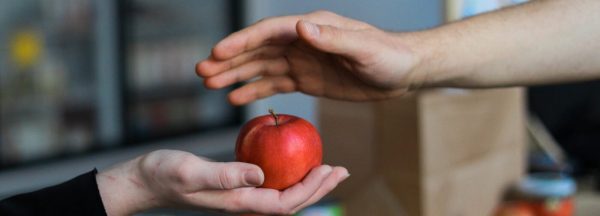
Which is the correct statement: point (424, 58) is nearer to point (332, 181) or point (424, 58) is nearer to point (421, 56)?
point (421, 56)

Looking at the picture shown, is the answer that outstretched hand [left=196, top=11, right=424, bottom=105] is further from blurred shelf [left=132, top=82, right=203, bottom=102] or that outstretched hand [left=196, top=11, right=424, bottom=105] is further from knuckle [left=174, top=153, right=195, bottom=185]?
blurred shelf [left=132, top=82, right=203, bottom=102]

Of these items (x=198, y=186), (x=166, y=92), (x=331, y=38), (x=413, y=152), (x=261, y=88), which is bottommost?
(x=166, y=92)

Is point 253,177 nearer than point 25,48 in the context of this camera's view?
Yes

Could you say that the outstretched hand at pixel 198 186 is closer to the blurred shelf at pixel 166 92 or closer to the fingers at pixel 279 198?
the fingers at pixel 279 198

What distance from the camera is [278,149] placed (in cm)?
145

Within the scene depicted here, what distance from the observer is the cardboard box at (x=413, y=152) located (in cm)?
218

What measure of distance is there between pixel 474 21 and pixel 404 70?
0.21 metres

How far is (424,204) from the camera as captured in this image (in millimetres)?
2182

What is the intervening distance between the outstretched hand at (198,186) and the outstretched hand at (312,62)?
17 centimetres

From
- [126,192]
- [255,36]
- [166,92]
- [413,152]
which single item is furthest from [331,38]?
[166,92]

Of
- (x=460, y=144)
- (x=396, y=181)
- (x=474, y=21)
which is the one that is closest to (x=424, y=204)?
(x=396, y=181)

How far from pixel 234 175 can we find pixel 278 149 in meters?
0.17

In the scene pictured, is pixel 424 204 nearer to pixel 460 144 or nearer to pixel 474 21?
pixel 460 144

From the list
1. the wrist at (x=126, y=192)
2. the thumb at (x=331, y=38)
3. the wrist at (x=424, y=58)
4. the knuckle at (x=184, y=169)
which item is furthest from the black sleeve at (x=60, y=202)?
the wrist at (x=424, y=58)
